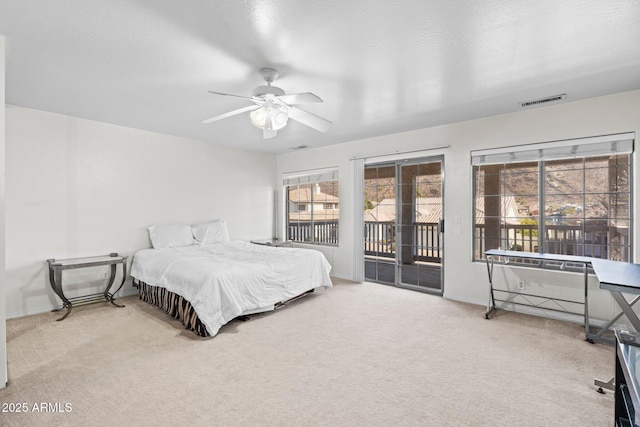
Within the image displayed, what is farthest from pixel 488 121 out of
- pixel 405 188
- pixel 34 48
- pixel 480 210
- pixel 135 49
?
pixel 34 48

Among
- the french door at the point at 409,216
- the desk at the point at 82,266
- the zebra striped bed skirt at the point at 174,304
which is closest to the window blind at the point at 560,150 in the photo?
the french door at the point at 409,216

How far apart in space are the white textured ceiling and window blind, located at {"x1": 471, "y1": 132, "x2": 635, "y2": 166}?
493mm

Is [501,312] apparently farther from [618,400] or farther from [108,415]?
[108,415]

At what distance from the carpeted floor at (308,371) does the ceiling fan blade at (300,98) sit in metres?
2.17

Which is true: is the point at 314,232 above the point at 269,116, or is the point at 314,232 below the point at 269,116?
below

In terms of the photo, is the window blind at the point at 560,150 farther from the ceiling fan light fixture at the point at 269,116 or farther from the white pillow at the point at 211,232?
the white pillow at the point at 211,232

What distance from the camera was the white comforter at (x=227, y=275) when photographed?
10.2 feet

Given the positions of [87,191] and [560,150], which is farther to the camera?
[87,191]

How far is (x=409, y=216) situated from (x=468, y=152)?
53.1 inches

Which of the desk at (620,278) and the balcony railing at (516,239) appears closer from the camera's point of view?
the desk at (620,278)

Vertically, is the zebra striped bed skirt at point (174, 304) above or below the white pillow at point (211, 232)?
below

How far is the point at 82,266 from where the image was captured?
3670mm

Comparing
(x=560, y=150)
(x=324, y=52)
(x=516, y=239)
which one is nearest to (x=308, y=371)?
(x=324, y=52)

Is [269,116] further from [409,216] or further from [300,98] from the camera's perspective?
[409,216]
